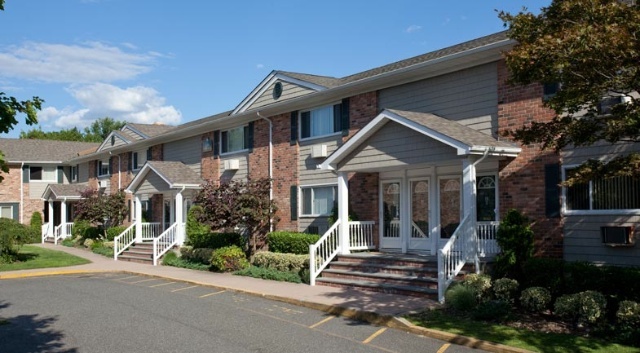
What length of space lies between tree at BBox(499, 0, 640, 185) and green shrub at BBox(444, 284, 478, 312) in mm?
3112

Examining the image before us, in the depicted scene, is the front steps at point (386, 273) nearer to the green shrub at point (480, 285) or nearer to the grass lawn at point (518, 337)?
the green shrub at point (480, 285)

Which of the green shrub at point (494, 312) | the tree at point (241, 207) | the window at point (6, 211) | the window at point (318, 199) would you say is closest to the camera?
the green shrub at point (494, 312)

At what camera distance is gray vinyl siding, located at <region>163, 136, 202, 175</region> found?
86.2 ft

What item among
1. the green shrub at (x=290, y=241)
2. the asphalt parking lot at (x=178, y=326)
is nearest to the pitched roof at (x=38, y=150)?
the green shrub at (x=290, y=241)

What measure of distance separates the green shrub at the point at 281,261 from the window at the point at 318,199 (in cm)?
226

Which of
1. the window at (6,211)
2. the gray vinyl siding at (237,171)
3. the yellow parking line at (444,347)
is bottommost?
the yellow parking line at (444,347)

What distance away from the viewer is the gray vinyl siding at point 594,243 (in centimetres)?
1180

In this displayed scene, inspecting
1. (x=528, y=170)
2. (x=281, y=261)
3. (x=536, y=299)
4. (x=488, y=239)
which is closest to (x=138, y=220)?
(x=281, y=261)

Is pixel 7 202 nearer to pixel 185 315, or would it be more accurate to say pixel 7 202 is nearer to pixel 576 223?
pixel 185 315

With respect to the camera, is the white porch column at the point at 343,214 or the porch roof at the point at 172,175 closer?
the white porch column at the point at 343,214

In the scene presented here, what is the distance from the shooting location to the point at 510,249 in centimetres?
1227

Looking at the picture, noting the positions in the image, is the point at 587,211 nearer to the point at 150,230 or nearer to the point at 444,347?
the point at 444,347

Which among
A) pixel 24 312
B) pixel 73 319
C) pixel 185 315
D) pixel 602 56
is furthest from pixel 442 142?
pixel 24 312

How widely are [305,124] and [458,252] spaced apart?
8.85m
